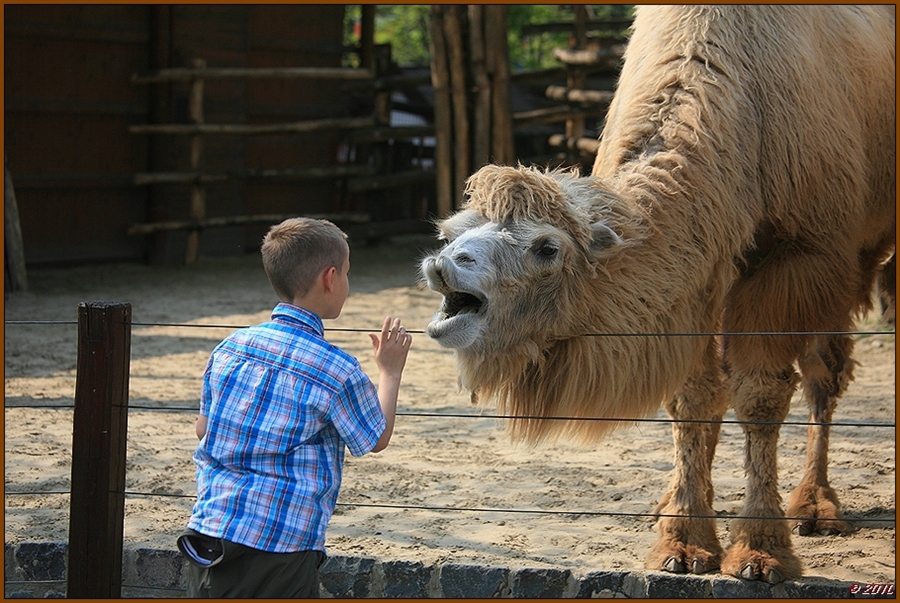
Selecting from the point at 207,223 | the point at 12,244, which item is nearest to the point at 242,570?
the point at 12,244

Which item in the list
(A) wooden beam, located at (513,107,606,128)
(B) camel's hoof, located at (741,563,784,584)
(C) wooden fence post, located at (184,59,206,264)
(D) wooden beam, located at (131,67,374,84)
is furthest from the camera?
(A) wooden beam, located at (513,107,606,128)

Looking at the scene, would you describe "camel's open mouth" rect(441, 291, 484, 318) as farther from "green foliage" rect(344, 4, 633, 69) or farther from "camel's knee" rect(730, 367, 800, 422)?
"green foliage" rect(344, 4, 633, 69)

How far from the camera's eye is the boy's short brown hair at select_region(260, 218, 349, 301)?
265 centimetres

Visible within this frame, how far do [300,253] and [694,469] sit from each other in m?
2.30

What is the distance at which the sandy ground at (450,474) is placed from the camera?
164 inches

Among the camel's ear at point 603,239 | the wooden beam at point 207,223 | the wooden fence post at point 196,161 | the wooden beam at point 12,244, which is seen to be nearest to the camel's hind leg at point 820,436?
the camel's ear at point 603,239

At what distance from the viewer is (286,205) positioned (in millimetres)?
12727

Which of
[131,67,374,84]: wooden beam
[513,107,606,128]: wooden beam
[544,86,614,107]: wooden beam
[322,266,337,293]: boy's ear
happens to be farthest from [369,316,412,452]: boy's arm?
[513,107,606,128]: wooden beam

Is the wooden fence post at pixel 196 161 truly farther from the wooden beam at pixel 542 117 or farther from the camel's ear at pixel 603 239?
the camel's ear at pixel 603 239

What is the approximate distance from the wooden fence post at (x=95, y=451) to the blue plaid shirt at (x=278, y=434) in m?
0.66

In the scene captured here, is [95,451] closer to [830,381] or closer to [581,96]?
[830,381]

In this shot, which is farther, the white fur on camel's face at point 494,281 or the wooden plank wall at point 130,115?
the wooden plank wall at point 130,115

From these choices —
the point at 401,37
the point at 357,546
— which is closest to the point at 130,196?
the point at 357,546

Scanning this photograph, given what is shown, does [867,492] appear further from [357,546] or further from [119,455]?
[119,455]
